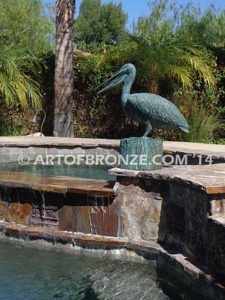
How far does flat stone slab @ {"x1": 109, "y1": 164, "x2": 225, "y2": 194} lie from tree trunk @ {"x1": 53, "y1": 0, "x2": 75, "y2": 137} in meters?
5.47

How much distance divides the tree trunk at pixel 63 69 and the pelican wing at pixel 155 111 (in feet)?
17.3

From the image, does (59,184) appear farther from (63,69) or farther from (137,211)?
(63,69)

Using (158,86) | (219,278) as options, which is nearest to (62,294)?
(219,278)

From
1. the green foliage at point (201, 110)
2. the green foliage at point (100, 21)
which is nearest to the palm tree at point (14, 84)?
the green foliage at point (201, 110)

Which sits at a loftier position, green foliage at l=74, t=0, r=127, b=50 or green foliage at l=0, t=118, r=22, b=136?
green foliage at l=74, t=0, r=127, b=50

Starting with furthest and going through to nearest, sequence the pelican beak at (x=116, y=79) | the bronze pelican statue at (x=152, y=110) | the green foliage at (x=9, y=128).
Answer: the green foliage at (x=9, y=128) < the pelican beak at (x=116, y=79) < the bronze pelican statue at (x=152, y=110)

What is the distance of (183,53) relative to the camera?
10.7 metres

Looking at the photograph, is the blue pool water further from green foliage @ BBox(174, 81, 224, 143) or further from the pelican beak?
green foliage @ BBox(174, 81, 224, 143)

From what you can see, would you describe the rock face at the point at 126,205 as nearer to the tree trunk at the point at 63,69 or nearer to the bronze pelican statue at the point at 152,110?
the bronze pelican statue at the point at 152,110

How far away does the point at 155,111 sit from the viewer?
514 cm

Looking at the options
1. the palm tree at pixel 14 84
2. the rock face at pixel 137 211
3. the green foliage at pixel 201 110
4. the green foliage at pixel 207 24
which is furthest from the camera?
the green foliage at pixel 207 24

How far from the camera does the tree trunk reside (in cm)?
1036

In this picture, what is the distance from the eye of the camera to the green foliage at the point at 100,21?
3919cm

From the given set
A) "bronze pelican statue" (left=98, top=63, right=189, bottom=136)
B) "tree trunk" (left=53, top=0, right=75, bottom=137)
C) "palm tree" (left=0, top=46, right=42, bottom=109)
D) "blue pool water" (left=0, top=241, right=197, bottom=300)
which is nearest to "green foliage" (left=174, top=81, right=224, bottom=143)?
"tree trunk" (left=53, top=0, right=75, bottom=137)
